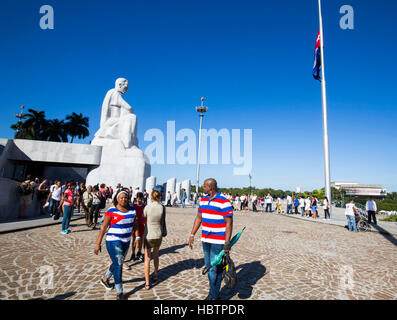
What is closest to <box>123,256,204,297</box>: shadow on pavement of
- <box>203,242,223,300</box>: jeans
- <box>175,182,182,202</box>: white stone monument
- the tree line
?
<box>203,242,223,300</box>: jeans

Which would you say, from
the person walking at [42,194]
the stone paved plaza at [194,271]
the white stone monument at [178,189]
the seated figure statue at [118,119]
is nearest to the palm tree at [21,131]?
the seated figure statue at [118,119]

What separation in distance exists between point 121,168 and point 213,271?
20160 mm

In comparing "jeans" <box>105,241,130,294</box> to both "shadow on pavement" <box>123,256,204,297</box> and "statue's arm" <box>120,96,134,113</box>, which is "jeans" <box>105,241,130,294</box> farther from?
"statue's arm" <box>120,96,134,113</box>

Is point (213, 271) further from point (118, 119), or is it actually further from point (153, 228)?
point (118, 119)

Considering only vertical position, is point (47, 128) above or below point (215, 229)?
above

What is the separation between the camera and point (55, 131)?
42188 millimetres

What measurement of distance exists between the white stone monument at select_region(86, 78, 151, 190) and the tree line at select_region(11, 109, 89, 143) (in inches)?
962

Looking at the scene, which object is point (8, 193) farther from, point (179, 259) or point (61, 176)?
point (61, 176)

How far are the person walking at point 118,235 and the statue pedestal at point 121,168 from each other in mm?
18198

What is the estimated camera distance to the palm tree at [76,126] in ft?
153

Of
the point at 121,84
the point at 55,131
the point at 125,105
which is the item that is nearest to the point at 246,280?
the point at 125,105

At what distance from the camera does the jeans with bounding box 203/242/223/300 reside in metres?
2.78

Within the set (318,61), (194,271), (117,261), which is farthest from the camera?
(318,61)

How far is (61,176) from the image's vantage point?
31281 mm
